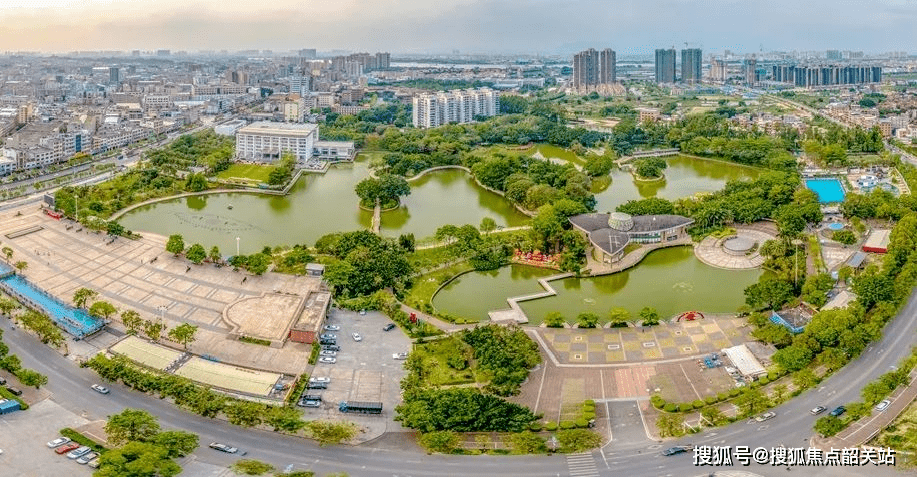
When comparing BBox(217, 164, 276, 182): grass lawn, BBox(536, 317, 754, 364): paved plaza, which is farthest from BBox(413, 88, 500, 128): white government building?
BBox(536, 317, 754, 364): paved plaza

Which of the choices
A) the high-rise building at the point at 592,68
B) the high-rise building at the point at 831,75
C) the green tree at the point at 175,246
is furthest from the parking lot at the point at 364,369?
the high-rise building at the point at 831,75

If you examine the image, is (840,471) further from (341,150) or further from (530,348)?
(341,150)

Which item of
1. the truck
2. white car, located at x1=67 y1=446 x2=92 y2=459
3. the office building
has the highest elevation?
the office building

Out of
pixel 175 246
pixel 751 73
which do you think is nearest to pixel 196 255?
pixel 175 246

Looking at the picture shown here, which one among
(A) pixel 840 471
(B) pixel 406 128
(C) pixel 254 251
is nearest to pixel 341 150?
(B) pixel 406 128

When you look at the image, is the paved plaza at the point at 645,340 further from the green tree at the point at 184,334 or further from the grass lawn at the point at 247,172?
the grass lawn at the point at 247,172

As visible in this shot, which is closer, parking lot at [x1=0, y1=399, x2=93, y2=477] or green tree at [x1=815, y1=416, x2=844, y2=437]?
parking lot at [x1=0, y1=399, x2=93, y2=477]

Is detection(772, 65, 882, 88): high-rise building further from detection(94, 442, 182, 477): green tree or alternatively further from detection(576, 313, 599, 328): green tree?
detection(94, 442, 182, 477): green tree
